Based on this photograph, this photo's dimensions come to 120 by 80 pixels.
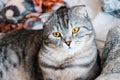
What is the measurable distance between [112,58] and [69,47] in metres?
0.17

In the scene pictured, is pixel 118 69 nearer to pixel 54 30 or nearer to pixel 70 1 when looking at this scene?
pixel 54 30

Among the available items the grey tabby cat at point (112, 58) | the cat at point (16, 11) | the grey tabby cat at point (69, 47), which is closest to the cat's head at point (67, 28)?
the grey tabby cat at point (69, 47)

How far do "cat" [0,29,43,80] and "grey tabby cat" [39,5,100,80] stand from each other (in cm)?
9

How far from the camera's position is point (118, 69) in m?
1.05

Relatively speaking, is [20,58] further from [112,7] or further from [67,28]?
[112,7]

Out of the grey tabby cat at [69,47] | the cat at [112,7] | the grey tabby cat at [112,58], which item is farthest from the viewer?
the cat at [112,7]

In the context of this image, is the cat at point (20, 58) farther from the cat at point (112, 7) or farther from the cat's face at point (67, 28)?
the cat at point (112, 7)

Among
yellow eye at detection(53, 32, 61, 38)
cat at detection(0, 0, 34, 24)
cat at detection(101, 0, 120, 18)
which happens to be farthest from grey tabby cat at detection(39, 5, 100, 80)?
cat at detection(0, 0, 34, 24)

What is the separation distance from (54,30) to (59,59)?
13cm

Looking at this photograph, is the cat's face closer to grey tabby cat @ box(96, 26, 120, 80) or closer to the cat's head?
the cat's head

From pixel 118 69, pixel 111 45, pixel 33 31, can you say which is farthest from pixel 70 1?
pixel 118 69

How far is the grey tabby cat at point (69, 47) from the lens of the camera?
3.73ft

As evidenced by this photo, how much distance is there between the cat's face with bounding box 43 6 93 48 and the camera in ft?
3.71

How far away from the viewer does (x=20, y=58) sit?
1.33m
